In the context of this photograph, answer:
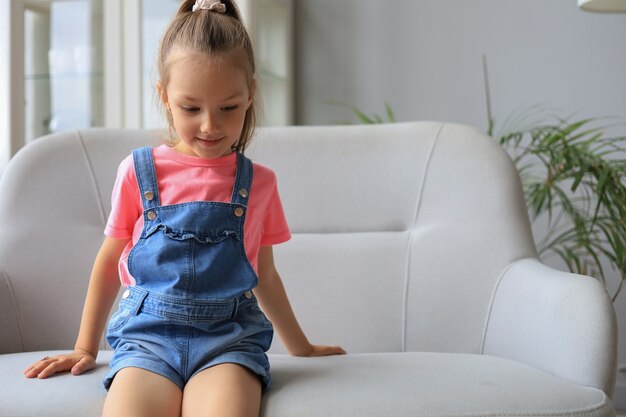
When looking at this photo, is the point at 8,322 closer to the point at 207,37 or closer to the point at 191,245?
the point at 191,245

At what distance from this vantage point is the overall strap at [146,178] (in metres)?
1.41

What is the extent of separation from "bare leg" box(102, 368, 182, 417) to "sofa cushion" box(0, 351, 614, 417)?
54 mm

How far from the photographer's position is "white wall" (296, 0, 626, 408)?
10.1 feet

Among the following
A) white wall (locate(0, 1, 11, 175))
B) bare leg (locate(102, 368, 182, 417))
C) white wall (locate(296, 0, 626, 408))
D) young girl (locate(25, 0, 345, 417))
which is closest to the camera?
bare leg (locate(102, 368, 182, 417))

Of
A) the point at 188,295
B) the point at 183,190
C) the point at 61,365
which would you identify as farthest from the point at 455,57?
the point at 61,365

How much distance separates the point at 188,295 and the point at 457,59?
214cm

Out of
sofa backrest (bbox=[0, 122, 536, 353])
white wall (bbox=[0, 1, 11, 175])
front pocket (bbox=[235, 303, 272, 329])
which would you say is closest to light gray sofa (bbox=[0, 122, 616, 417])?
sofa backrest (bbox=[0, 122, 536, 353])

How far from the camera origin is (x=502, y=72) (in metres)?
3.17

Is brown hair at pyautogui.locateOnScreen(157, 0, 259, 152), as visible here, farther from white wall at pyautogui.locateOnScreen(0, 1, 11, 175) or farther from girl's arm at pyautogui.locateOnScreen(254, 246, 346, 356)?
white wall at pyautogui.locateOnScreen(0, 1, 11, 175)

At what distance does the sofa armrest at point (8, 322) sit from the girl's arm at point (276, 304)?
513mm

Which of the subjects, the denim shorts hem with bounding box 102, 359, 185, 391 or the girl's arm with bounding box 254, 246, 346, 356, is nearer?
the denim shorts hem with bounding box 102, 359, 185, 391

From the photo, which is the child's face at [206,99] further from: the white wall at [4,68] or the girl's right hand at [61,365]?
the white wall at [4,68]

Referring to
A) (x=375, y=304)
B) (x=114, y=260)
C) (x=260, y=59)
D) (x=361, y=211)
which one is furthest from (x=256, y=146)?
(x=260, y=59)

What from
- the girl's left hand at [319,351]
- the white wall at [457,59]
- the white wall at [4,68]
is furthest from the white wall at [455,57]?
the girl's left hand at [319,351]
